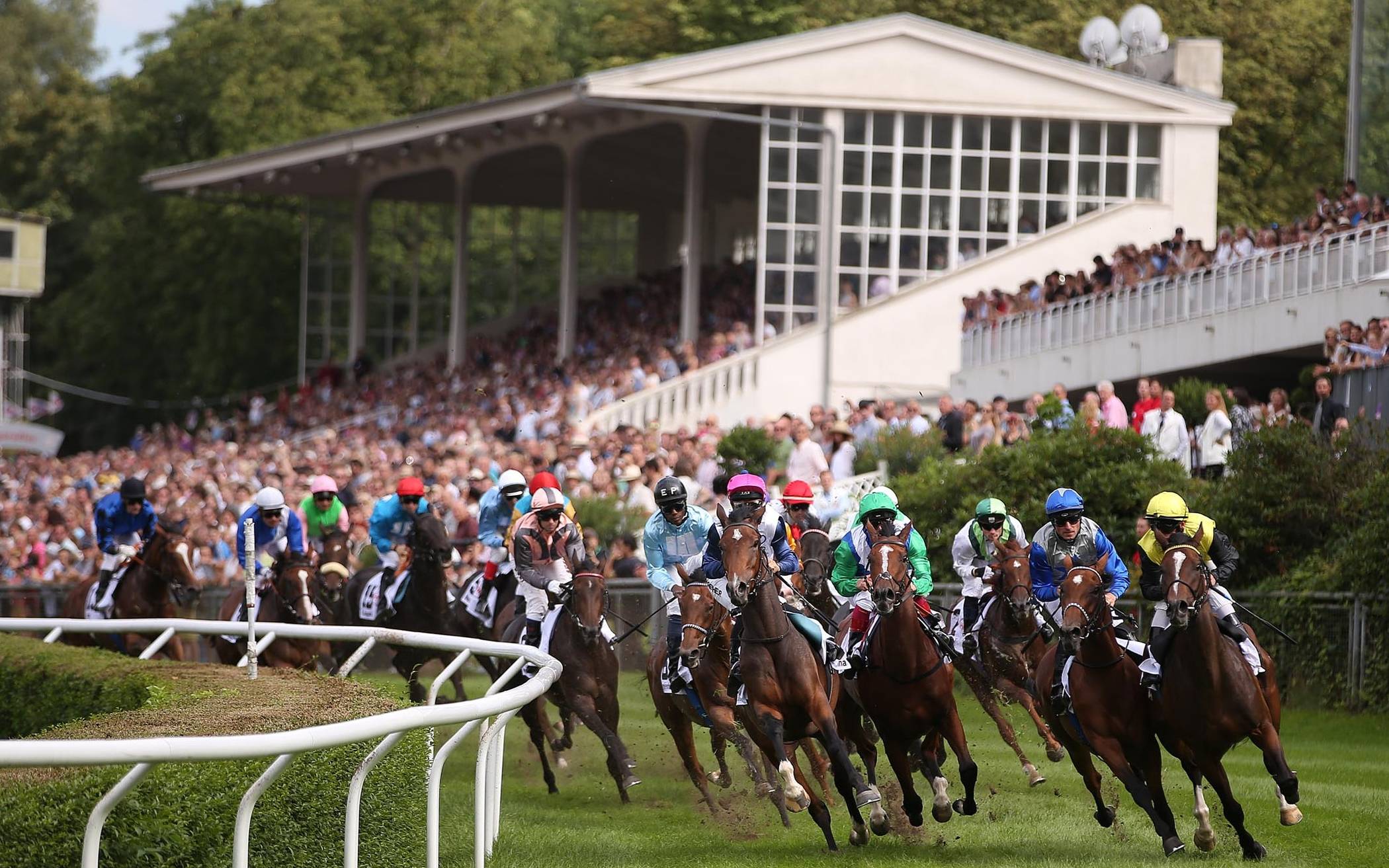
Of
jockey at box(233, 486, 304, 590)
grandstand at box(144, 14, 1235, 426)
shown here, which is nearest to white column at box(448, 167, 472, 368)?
grandstand at box(144, 14, 1235, 426)

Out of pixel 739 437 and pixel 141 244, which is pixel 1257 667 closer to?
pixel 739 437

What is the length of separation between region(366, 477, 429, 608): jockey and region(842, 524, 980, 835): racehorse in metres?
5.28

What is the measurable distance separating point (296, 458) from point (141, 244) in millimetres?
23505

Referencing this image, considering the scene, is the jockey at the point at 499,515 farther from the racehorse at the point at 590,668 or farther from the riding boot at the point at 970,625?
the riding boot at the point at 970,625

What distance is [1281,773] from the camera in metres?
9.88

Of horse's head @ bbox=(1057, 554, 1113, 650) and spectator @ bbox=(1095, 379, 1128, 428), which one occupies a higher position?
spectator @ bbox=(1095, 379, 1128, 428)

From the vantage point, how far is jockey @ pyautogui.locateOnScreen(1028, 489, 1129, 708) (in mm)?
11047

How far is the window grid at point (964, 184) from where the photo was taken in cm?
3098

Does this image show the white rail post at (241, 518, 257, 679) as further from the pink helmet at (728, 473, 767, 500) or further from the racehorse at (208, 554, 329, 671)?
the racehorse at (208, 554, 329, 671)

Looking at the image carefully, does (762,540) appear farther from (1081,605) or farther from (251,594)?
(251,594)

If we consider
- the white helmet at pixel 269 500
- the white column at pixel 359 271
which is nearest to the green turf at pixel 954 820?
the white helmet at pixel 269 500

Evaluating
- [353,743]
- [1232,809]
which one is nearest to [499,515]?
[1232,809]

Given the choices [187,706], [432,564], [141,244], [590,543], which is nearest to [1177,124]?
[590,543]

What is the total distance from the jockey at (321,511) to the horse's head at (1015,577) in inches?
225
